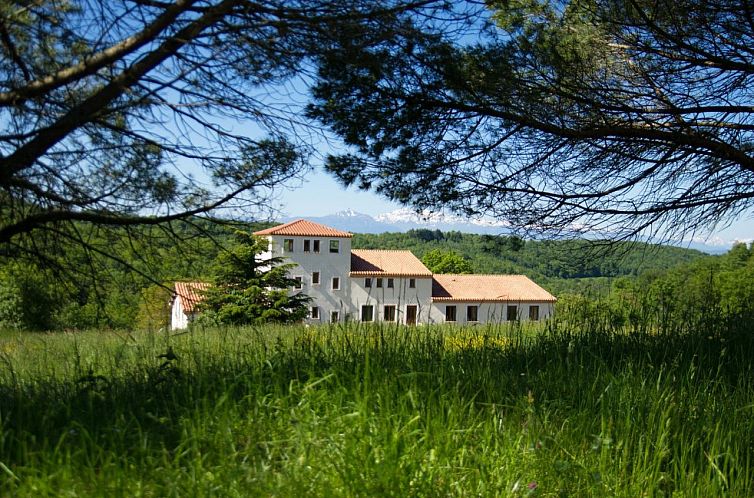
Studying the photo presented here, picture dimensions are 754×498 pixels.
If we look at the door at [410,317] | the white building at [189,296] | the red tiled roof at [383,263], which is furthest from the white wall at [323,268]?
the white building at [189,296]

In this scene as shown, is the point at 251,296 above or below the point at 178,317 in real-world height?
above

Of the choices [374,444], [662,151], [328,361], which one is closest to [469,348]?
[328,361]

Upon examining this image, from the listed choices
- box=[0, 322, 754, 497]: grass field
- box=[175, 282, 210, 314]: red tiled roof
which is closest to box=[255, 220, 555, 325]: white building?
box=[175, 282, 210, 314]: red tiled roof

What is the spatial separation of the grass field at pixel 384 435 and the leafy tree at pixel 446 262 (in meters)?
60.6

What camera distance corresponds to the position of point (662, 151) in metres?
6.08

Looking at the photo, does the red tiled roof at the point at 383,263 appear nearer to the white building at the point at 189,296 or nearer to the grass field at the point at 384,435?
the white building at the point at 189,296

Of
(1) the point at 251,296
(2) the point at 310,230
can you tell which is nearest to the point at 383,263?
(2) the point at 310,230

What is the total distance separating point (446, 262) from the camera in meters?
64.6

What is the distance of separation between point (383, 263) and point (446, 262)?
17009mm

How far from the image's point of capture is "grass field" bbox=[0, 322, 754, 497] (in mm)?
2193

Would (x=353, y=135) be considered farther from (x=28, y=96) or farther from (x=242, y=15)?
(x=28, y=96)

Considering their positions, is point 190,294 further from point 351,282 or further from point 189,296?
point 351,282

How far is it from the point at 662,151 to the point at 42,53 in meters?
5.31

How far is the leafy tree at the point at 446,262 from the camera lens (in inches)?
2527
